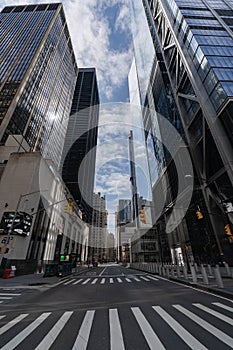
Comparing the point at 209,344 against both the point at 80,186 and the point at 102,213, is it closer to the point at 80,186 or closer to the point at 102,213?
the point at 80,186

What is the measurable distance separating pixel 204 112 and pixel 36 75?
7898 cm

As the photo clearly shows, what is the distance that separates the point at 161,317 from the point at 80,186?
114 metres

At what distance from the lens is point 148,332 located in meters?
4.71

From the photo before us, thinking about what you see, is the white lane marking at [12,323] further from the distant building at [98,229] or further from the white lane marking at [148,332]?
the distant building at [98,229]

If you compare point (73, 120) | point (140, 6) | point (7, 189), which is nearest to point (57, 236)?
point (7, 189)

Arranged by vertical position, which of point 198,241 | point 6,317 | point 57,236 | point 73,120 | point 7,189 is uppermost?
point 73,120

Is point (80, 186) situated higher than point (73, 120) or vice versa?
point (73, 120)

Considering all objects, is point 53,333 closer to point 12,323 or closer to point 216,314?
point 12,323

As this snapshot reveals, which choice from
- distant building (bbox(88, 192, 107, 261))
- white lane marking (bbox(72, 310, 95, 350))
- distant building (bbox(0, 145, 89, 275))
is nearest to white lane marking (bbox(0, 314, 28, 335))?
white lane marking (bbox(72, 310, 95, 350))

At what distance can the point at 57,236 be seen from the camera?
44219 millimetres

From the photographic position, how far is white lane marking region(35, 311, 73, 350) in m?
4.20

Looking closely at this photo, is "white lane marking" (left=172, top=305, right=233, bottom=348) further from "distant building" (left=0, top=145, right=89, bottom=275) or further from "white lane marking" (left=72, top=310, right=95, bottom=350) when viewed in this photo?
"distant building" (left=0, top=145, right=89, bottom=275)

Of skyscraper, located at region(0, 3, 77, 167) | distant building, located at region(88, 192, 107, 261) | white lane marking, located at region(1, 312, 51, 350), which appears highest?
skyscraper, located at region(0, 3, 77, 167)

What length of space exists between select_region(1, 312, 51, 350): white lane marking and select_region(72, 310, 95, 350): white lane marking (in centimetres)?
149
